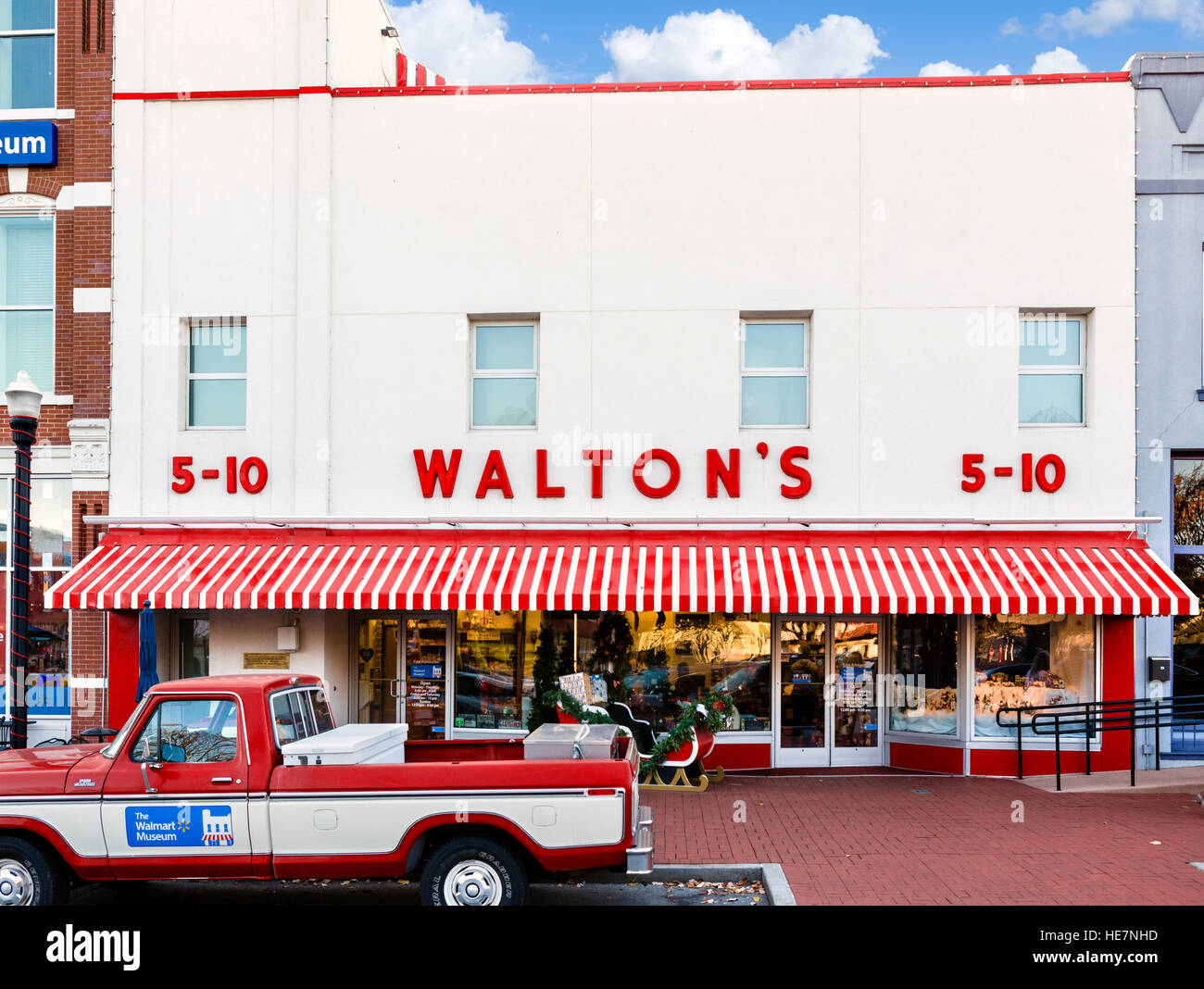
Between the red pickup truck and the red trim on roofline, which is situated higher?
the red trim on roofline

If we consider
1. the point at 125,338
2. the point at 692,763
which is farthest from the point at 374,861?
the point at 125,338

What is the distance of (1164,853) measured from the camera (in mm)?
8875

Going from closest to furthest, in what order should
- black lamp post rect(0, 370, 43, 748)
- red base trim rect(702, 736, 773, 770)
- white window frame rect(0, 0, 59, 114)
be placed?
1. black lamp post rect(0, 370, 43, 748)
2. red base trim rect(702, 736, 773, 770)
3. white window frame rect(0, 0, 59, 114)

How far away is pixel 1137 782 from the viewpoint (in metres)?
11.9

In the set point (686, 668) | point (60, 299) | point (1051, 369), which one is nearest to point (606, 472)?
point (686, 668)

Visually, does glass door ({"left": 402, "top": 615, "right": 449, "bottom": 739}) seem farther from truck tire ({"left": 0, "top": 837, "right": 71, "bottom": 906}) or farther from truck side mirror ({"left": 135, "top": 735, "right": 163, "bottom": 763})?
truck tire ({"left": 0, "top": 837, "right": 71, "bottom": 906})

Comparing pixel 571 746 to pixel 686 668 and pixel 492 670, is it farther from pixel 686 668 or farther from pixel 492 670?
pixel 492 670

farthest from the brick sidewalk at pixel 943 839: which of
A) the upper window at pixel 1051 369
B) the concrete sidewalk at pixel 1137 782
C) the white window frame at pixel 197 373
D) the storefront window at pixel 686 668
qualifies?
the white window frame at pixel 197 373

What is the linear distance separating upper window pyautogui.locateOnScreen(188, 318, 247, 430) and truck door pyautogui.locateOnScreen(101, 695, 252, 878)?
7.10 metres

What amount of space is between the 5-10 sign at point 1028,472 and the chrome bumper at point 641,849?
7.03 m

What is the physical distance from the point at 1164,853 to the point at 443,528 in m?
8.71

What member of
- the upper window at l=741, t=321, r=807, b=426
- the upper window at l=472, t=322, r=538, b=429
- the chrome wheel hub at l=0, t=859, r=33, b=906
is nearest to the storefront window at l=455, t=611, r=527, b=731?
the upper window at l=472, t=322, r=538, b=429

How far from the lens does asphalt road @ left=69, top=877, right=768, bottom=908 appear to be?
7996 millimetres
